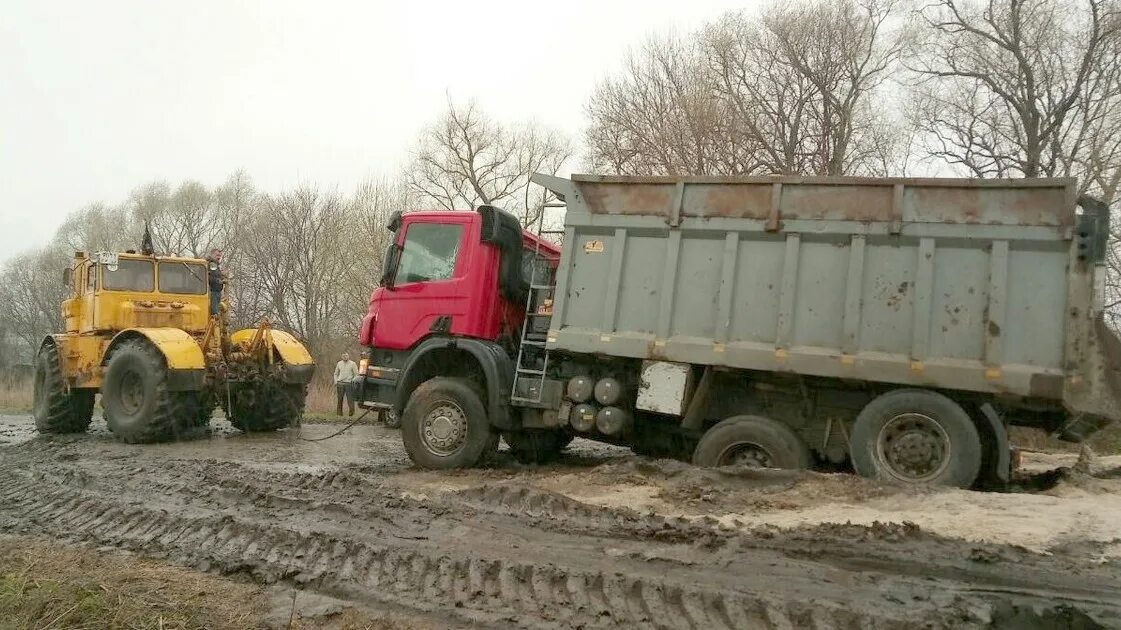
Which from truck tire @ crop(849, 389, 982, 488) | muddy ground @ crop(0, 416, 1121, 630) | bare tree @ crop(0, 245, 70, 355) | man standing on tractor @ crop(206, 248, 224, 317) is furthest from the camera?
bare tree @ crop(0, 245, 70, 355)

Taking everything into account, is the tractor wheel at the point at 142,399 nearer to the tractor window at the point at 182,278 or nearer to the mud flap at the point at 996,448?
the tractor window at the point at 182,278

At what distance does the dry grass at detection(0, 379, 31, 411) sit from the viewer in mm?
25066

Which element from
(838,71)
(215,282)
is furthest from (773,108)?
(215,282)

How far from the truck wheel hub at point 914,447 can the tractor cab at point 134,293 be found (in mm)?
10649

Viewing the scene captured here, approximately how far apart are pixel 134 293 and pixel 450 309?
677 cm

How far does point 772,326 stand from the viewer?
7.48 meters

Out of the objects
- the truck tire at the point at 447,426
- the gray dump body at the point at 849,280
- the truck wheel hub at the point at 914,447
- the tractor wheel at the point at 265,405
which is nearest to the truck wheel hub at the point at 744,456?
the gray dump body at the point at 849,280

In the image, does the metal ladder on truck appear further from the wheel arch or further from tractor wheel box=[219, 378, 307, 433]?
tractor wheel box=[219, 378, 307, 433]

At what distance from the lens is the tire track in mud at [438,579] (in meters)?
4.39

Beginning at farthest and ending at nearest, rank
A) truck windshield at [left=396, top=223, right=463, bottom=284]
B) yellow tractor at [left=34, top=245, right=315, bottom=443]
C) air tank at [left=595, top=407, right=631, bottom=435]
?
yellow tractor at [left=34, top=245, right=315, bottom=443]
truck windshield at [left=396, top=223, right=463, bottom=284]
air tank at [left=595, top=407, right=631, bottom=435]

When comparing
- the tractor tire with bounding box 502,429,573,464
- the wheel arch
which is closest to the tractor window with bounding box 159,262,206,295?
the wheel arch

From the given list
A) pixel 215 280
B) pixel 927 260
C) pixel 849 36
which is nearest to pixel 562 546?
pixel 927 260

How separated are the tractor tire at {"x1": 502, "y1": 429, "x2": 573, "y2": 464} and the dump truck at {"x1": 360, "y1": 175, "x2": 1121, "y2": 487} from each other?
2.20ft

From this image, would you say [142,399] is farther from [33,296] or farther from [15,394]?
[33,296]
